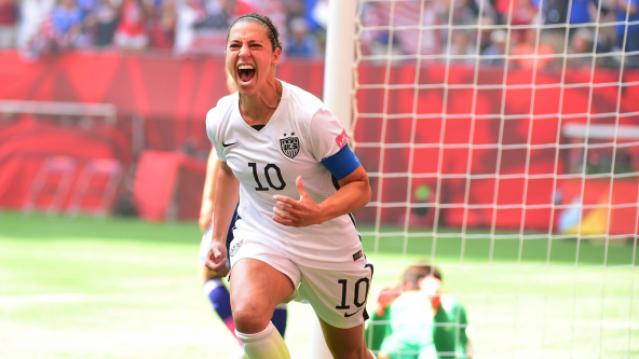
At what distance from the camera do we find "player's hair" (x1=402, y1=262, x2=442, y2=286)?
749cm

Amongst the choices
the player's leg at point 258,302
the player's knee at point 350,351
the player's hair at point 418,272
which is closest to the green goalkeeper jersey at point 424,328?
the player's hair at point 418,272

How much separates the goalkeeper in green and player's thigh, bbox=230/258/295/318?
1.84 metres

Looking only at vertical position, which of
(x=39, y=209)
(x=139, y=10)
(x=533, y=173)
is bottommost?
(x=39, y=209)

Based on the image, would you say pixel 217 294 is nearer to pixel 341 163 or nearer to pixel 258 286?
pixel 258 286

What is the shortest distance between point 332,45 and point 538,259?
A: 8.70 meters

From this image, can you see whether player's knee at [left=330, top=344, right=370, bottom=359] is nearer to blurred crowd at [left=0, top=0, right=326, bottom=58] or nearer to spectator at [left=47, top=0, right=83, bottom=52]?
blurred crowd at [left=0, top=0, right=326, bottom=58]

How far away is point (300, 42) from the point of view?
21.7 meters

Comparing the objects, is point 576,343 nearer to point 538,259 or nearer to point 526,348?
point 526,348

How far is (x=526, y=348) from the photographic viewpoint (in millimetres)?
8789

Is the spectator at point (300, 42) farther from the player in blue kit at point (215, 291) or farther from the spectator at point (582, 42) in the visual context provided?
the player in blue kit at point (215, 291)

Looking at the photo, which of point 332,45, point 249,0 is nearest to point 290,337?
point 332,45

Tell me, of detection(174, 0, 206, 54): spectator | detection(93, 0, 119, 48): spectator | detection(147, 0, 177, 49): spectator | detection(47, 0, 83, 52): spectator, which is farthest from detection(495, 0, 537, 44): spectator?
detection(47, 0, 83, 52): spectator

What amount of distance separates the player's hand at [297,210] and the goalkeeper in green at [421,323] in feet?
7.64

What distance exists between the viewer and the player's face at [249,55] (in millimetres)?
5344
